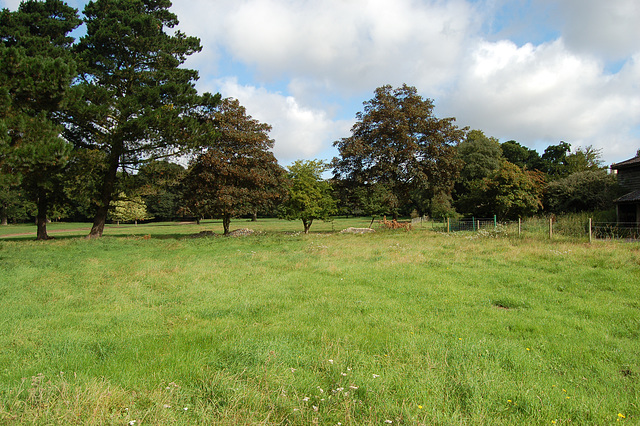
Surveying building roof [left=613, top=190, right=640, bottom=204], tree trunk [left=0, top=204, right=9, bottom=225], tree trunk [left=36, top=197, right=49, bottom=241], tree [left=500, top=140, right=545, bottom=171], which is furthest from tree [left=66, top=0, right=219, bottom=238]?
tree [left=500, top=140, right=545, bottom=171]

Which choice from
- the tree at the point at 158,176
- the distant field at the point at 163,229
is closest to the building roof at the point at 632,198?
the distant field at the point at 163,229

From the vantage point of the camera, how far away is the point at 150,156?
23484 millimetres

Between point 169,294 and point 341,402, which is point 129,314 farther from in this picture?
point 341,402

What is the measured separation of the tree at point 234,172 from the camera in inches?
957

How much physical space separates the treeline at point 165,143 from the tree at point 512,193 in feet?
0.37

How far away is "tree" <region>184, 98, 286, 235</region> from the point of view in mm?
24312

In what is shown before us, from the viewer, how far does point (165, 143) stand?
22266 mm

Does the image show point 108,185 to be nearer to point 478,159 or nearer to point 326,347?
point 326,347

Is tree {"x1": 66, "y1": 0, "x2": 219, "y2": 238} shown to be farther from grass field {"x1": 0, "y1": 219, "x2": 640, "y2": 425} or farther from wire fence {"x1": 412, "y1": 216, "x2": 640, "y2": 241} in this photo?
wire fence {"x1": 412, "y1": 216, "x2": 640, "y2": 241}

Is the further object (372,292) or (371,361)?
(372,292)

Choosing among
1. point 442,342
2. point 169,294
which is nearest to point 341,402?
point 442,342

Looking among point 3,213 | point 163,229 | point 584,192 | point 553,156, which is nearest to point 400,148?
point 584,192

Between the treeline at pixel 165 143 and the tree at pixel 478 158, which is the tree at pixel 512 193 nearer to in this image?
the treeline at pixel 165 143

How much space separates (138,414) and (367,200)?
2902 cm
